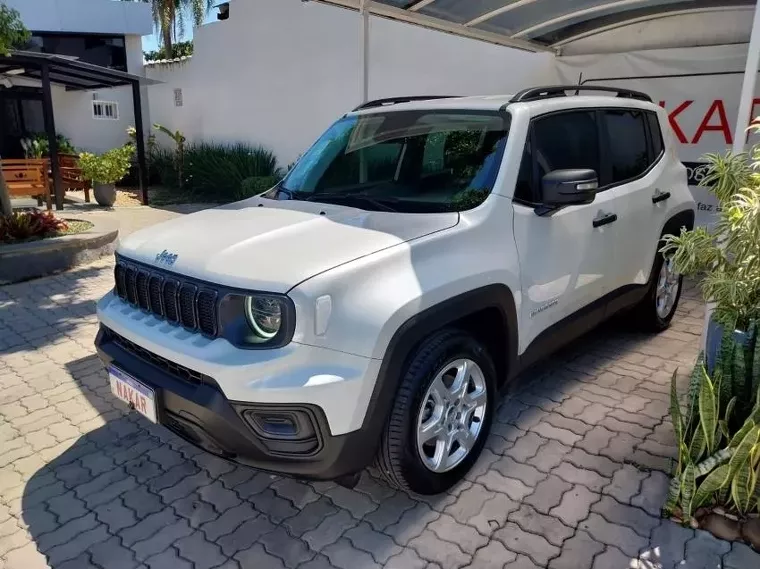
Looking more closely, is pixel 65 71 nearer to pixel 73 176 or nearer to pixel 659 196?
pixel 73 176

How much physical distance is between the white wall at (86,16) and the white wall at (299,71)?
2.29 metres


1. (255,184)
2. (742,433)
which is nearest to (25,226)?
(255,184)

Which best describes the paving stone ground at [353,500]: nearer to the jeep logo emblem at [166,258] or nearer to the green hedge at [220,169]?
the jeep logo emblem at [166,258]

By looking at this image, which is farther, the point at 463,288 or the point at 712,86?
the point at 712,86

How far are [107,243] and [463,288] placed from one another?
20.4 ft

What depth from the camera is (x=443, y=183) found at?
10.1 feet

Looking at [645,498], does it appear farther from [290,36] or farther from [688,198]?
[290,36]

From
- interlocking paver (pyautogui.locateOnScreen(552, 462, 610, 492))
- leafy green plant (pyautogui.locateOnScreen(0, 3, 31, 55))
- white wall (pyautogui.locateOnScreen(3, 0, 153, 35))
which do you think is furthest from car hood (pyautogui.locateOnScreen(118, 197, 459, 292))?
white wall (pyautogui.locateOnScreen(3, 0, 153, 35))

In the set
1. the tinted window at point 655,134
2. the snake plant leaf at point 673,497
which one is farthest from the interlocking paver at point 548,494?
the tinted window at point 655,134

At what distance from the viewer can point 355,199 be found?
3.17 meters

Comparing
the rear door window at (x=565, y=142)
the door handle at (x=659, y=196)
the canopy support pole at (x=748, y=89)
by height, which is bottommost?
the door handle at (x=659, y=196)

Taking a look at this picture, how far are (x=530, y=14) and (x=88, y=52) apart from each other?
49.9 ft

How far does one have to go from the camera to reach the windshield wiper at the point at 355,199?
119 inches

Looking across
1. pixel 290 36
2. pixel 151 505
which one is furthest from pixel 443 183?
pixel 290 36
